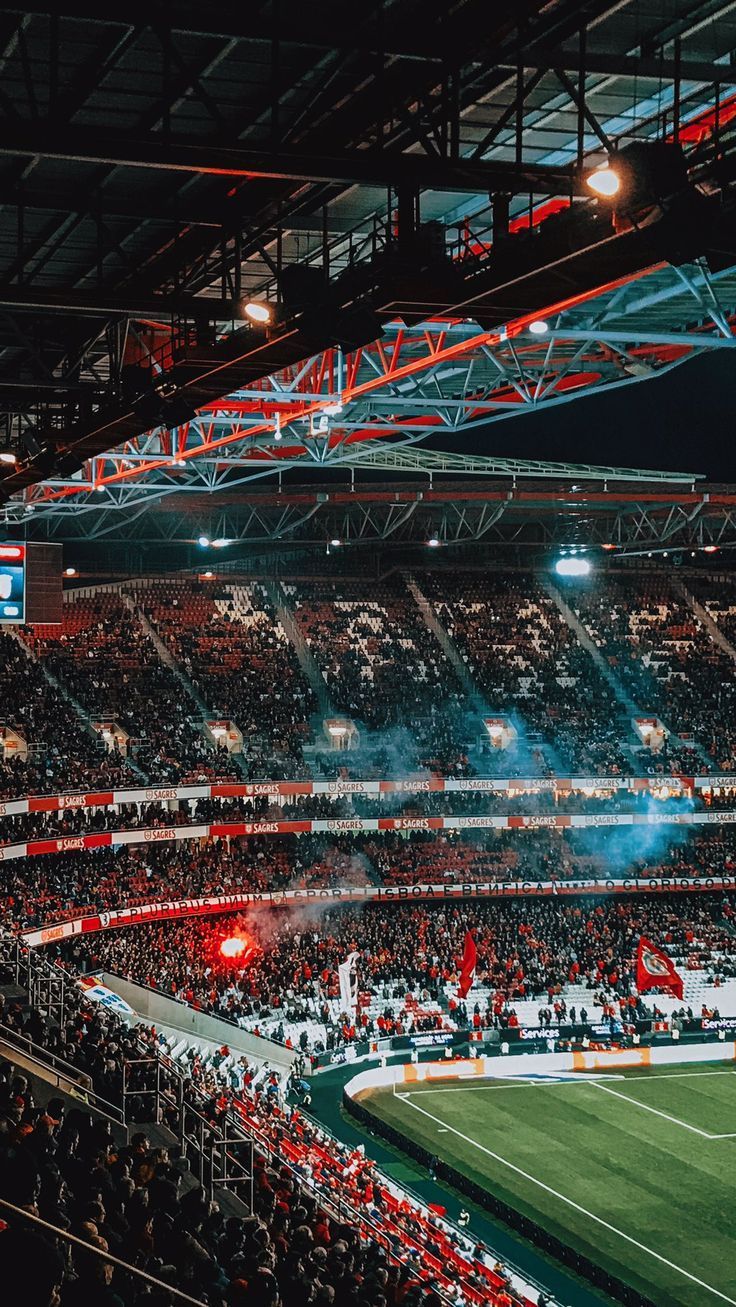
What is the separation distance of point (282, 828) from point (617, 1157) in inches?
665

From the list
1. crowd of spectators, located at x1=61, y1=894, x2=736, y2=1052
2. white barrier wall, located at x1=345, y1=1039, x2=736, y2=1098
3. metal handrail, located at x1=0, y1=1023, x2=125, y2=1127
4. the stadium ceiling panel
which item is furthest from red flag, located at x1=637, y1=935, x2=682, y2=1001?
metal handrail, located at x1=0, y1=1023, x2=125, y2=1127

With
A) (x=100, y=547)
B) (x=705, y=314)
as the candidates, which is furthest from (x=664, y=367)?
(x=100, y=547)

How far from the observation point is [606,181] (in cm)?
969

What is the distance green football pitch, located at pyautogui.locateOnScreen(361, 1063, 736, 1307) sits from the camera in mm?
26734

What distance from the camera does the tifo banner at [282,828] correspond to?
39.9 m

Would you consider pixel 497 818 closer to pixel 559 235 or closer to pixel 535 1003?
pixel 535 1003

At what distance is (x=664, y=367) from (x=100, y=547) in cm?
3070

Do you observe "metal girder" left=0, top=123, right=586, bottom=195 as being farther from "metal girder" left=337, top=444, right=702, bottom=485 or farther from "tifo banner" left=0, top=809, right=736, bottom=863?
"tifo banner" left=0, top=809, right=736, bottom=863

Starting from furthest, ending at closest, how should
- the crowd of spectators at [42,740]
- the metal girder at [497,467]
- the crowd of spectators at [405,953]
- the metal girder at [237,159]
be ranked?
the crowd of spectators at [42,740], the crowd of spectators at [405,953], the metal girder at [497,467], the metal girder at [237,159]

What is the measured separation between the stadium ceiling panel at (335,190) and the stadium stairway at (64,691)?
2332 centimetres

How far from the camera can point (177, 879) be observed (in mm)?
42781

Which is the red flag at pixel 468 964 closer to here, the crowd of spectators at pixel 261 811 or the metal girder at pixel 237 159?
the crowd of spectators at pixel 261 811

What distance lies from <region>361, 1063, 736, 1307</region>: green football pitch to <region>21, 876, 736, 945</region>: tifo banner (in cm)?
824

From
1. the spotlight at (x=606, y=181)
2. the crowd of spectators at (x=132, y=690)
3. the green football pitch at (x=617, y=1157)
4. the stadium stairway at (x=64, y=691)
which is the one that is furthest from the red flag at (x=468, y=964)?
the spotlight at (x=606, y=181)
